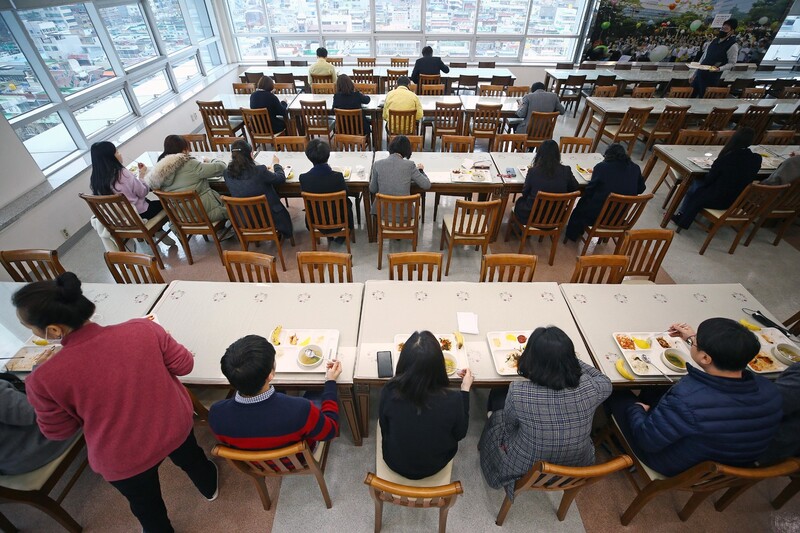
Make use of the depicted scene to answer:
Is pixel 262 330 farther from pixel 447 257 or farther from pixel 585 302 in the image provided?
pixel 447 257

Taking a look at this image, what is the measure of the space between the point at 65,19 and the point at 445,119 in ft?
17.0

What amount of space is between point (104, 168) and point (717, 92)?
9.56m

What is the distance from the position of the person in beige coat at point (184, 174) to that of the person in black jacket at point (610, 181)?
12.5 feet

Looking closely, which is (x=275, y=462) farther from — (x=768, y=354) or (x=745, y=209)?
(x=745, y=209)

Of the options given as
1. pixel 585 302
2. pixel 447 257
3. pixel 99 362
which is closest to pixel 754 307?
pixel 585 302

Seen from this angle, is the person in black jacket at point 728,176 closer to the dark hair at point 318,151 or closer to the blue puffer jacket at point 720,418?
the blue puffer jacket at point 720,418

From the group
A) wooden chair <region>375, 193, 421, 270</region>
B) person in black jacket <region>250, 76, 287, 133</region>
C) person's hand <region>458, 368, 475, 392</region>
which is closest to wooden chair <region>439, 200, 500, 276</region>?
wooden chair <region>375, 193, 421, 270</region>

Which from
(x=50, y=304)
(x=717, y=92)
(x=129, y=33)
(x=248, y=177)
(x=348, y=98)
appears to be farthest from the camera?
(x=717, y=92)

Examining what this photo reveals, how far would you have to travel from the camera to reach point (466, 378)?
6.06 ft

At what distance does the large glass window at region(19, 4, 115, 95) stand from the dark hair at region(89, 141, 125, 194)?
2.25 metres

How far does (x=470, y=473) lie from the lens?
2232 mm

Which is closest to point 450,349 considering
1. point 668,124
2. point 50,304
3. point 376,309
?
point 376,309

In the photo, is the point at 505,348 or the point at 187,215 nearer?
the point at 505,348

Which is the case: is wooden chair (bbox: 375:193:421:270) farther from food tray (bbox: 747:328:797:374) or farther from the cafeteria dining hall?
food tray (bbox: 747:328:797:374)
